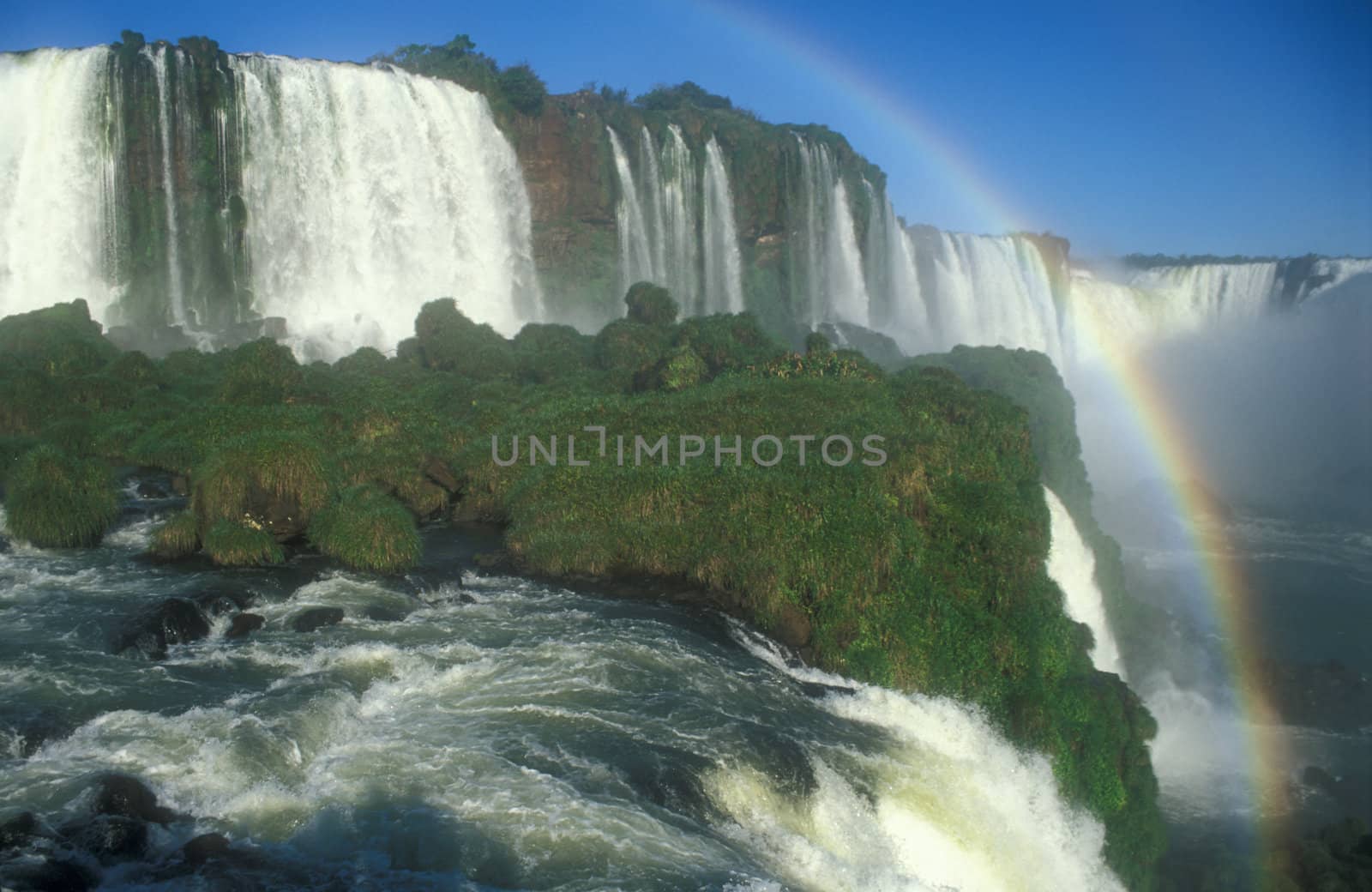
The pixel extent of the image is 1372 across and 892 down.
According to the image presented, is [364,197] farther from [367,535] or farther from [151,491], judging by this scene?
[367,535]

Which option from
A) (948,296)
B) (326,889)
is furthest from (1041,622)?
(948,296)

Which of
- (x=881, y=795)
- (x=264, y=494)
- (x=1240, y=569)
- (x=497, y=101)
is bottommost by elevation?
(x=1240, y=569)

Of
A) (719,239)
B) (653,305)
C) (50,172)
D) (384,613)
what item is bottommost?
(384,613)

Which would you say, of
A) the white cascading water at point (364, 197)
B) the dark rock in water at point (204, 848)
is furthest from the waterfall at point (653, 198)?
the dark rock in water at point (204, 848)

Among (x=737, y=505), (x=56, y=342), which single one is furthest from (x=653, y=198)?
(x=737, y=505)

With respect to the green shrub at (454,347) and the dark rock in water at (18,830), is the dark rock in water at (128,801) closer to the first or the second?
the dark rock in water at (18,830)

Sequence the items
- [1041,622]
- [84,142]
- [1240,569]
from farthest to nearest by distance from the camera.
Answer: [1240,569]
[84,142]
[1041,622]

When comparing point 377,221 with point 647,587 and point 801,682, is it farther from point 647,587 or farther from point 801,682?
point 801,682
